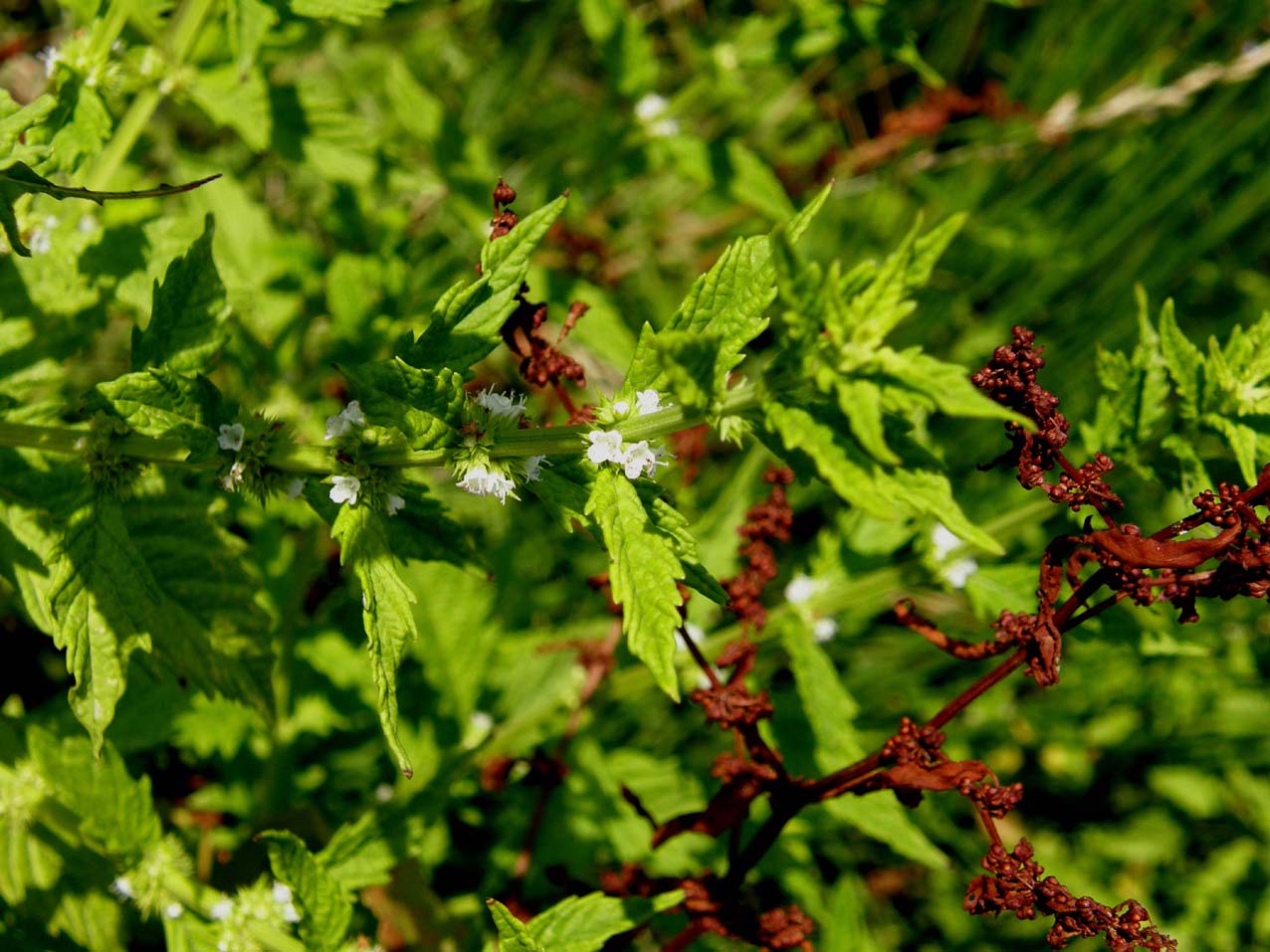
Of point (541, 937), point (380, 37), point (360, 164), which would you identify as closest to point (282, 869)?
point (541, 937)

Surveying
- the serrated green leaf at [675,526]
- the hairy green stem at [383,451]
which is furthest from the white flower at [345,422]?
the serrated green leaf at [675,526]

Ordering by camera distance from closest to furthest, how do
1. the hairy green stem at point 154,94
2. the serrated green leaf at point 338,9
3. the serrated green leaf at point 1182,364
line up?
the serrated green leaf at point 1182,364, the serrated green leaf at point 338,9, the hairy green stem at point 154,94

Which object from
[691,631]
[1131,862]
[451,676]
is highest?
[691,631]

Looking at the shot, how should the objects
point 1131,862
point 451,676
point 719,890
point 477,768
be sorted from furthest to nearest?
point 1131,862 → point 451,676 → point 477,768 → point 719,890

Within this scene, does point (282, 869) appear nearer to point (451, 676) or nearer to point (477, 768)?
point (477, 768)

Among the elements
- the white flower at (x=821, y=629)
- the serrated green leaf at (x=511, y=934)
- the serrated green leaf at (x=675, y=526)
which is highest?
the serrated green leaf at (x=675, y=526)

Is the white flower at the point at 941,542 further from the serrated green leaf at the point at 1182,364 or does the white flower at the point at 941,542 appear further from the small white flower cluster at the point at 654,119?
the small white flower cluster at the point at 654,119
